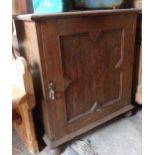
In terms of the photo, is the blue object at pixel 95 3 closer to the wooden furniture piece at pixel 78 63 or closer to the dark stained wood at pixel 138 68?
the wooden furniture piece at pixel 78 63

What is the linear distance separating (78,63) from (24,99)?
13.0 inches

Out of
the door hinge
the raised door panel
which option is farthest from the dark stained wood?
the door hinge

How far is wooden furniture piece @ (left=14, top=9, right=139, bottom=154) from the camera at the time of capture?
81cm

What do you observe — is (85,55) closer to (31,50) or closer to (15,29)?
(31,50)

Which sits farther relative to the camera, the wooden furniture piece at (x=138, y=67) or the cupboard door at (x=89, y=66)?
the wooden furniture piece at (x=138, y=67)

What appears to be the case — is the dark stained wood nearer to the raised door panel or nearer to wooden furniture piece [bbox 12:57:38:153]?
the raised door panel

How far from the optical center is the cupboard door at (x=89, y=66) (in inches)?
34.0

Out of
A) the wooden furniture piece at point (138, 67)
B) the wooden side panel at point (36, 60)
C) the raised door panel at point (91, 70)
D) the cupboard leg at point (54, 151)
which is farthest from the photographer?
the wooden furniture piece at point (138, 67)

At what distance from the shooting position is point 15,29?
1.04 m

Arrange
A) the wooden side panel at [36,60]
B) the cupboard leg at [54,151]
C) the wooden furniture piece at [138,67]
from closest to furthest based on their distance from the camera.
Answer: the wooden side panel at [36,60]
the cupboard leg at [54,151]
the wooden furniture piece at [138,67]

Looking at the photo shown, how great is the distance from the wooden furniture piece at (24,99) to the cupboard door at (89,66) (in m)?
0.12

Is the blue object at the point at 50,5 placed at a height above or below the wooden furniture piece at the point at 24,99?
above

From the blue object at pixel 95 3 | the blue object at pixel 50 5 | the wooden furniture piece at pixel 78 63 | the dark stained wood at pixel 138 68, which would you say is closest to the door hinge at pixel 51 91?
the wooden furniture piece at pixel 78 63
